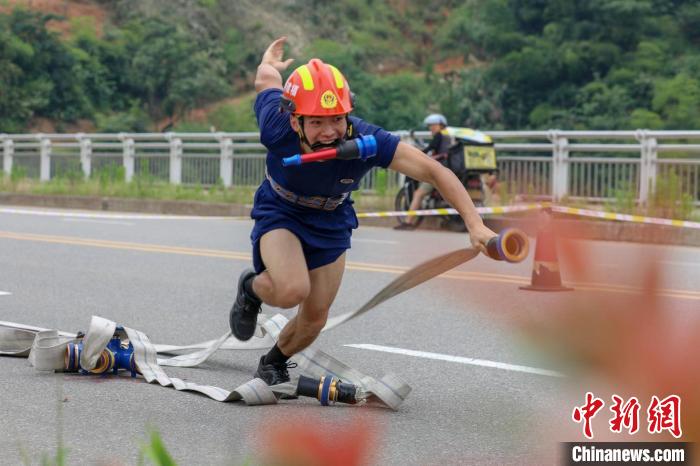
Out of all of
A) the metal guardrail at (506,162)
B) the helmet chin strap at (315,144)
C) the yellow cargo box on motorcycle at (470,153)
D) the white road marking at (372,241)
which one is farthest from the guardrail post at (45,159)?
the helmet chin strap at (315,144)

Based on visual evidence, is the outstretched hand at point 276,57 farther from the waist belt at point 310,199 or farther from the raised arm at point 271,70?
the waist belt at point 310,199

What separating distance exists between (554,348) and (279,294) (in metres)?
3.98

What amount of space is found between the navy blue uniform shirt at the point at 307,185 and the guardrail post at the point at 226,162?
19242 millimetres

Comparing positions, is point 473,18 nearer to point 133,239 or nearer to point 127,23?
point 127,23

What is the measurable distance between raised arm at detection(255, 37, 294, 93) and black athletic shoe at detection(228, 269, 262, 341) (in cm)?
88

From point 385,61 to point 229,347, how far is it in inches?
2457

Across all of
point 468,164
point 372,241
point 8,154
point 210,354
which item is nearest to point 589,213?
point 210,354

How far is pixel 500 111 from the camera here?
48062mm

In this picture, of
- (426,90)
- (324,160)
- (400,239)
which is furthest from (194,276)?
(426,90)

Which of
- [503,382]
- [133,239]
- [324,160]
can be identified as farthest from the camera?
[133,239]

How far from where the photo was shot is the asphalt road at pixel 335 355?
1.57 m

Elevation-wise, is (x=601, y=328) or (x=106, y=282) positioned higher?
(x=601, y=328)

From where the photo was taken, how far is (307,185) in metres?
Answer: 5.26

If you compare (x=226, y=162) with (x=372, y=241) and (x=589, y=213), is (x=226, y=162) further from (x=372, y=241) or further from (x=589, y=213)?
(x=589, y=213)
